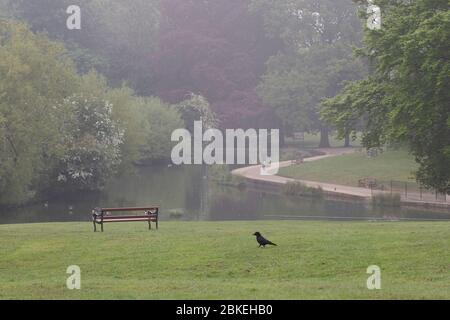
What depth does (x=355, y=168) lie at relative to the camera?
58.5 metres

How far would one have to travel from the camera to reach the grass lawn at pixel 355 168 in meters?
54.9

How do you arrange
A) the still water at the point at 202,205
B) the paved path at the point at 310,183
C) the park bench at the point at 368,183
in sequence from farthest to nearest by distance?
the park bench at the point at 368,183, the paved path at the point at 310,183, the still water at the point at 202,205

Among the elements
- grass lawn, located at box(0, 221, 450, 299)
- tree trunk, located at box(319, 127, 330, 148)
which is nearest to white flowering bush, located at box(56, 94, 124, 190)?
grass lawn, located at box(0, 221, 450, 299)

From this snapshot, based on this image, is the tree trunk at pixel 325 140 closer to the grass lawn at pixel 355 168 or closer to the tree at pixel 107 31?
the grass lawn at pixel 355 168

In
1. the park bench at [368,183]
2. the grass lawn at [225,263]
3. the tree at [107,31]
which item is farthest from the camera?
the tree at [107,31]

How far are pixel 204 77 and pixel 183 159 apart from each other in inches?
563

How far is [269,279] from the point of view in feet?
49.5

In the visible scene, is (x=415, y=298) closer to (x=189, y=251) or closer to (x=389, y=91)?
(x=189, y=251)

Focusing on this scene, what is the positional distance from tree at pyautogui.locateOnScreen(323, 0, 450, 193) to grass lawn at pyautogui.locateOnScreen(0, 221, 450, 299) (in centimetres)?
323

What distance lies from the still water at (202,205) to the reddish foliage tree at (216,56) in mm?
29833

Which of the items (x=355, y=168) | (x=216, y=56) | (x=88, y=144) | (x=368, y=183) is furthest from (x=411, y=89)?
(x=216, y=56)

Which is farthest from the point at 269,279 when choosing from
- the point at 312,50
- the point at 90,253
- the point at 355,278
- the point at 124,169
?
the point at 312,50

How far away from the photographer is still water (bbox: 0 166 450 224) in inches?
1455

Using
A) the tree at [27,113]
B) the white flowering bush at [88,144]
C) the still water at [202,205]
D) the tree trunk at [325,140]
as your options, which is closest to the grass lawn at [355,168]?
the still water at [202,205]
